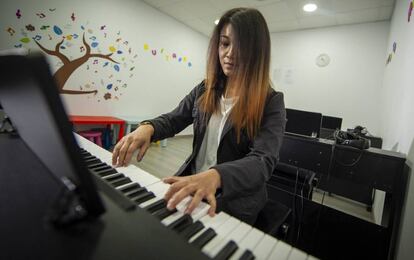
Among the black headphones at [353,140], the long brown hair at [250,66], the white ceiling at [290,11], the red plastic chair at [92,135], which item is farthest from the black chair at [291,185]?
the white ceiling at [290,11]

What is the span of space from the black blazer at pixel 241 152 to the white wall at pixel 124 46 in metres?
1.84

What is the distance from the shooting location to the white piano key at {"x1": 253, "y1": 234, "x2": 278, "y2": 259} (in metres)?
0.40

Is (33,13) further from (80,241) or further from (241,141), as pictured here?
(80,241)

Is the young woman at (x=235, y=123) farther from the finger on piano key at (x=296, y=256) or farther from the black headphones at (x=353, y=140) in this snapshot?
the black headphones at (x=353, y=140)

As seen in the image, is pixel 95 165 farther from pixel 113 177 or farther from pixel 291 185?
pixel 291 185

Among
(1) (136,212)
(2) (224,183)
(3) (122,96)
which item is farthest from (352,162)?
(3) (122,96)

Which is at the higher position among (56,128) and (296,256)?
(56,128)

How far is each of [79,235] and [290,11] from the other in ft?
14.3

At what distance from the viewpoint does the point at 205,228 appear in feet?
1.50

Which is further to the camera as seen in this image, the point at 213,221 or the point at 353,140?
the point at 353,140

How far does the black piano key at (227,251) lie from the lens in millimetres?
372

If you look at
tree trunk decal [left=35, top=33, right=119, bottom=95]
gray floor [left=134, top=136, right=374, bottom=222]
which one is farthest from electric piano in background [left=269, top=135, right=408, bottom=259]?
tree trunk decal [left=35, top=33, right=119, bottom=95]

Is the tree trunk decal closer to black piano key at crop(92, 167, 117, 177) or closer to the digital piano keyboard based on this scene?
black piano key at crop(92, 167, 117, 177)

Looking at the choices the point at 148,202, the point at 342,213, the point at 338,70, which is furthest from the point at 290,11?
the point at 148,202
